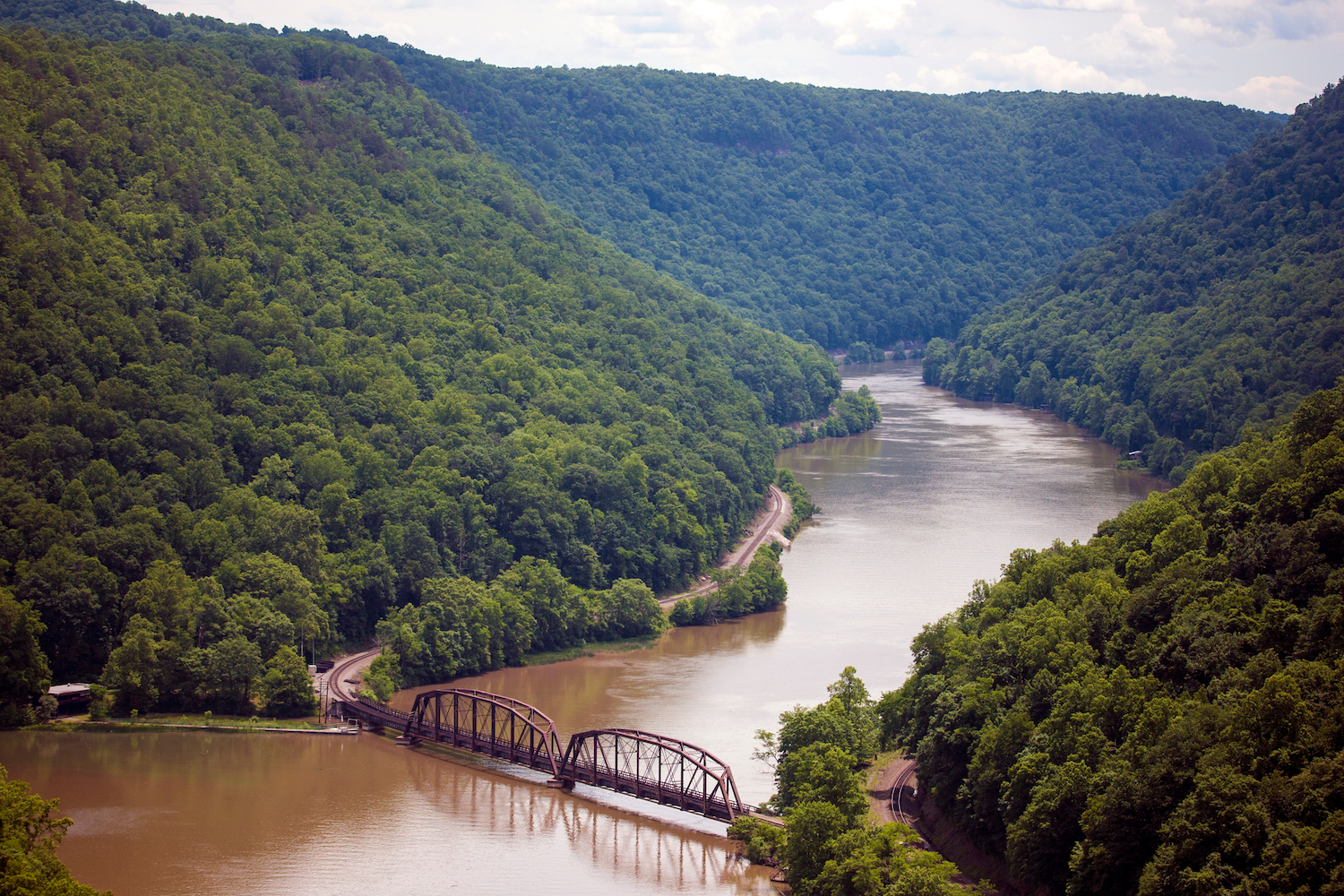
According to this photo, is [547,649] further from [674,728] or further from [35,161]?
[35,161]

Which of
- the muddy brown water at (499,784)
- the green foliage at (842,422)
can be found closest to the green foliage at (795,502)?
the muddy brown water at (499,784)

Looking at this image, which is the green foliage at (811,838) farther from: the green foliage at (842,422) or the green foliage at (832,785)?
the green foliage at (842,422)

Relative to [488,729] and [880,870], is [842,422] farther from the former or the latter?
[880,870]

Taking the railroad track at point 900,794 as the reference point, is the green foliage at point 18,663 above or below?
above

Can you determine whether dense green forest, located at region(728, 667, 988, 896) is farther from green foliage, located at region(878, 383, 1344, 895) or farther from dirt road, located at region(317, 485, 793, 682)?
dirt road, located at region(317, 485, 793, 682)

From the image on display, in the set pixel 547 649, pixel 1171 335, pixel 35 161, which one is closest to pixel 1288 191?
pixel 1171 335

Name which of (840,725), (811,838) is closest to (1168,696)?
(811,838)
